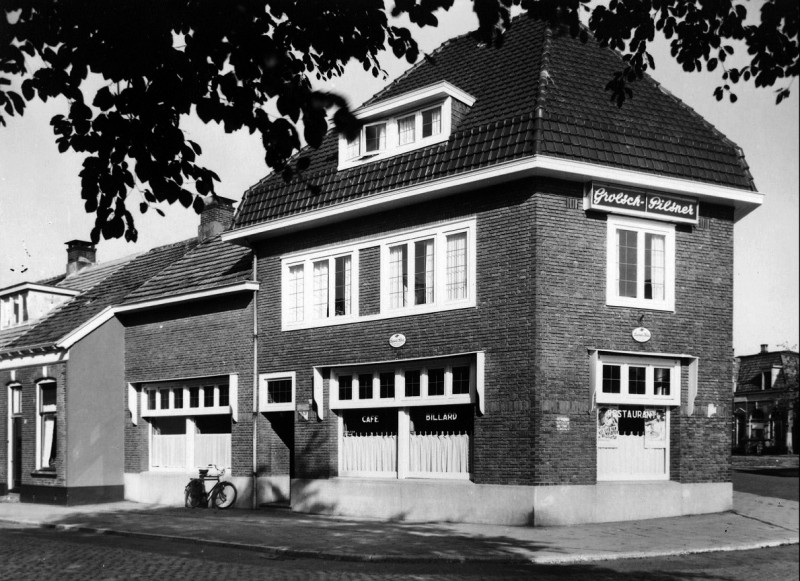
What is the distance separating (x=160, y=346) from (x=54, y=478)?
427 cm

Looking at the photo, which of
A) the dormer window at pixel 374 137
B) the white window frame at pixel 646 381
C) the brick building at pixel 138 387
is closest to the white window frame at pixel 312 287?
the brick building at pixel 138 387

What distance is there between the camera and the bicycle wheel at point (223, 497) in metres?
22.4

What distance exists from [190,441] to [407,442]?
23.8 feet

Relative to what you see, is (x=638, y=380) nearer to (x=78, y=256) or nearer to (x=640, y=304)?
(x=640, y=304)

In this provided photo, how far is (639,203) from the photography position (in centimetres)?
1800

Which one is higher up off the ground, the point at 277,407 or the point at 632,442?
the point at 277,407

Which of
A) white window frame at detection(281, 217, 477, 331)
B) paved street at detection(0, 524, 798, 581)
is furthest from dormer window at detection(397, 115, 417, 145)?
paved street at detection(0, 524, 798, 581)

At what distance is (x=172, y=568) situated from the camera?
41.4 feet

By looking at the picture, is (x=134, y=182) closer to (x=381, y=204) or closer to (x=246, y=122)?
(x=246, y=122)

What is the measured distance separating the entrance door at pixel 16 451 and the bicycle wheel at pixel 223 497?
756 cm

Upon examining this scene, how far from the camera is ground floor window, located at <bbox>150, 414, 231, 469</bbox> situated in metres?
23.4

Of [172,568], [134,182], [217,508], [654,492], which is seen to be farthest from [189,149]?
[217,508]

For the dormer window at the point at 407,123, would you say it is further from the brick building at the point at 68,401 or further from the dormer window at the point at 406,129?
the brick building at the point at 68,401

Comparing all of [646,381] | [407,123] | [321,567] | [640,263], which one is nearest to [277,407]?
[407,123]
